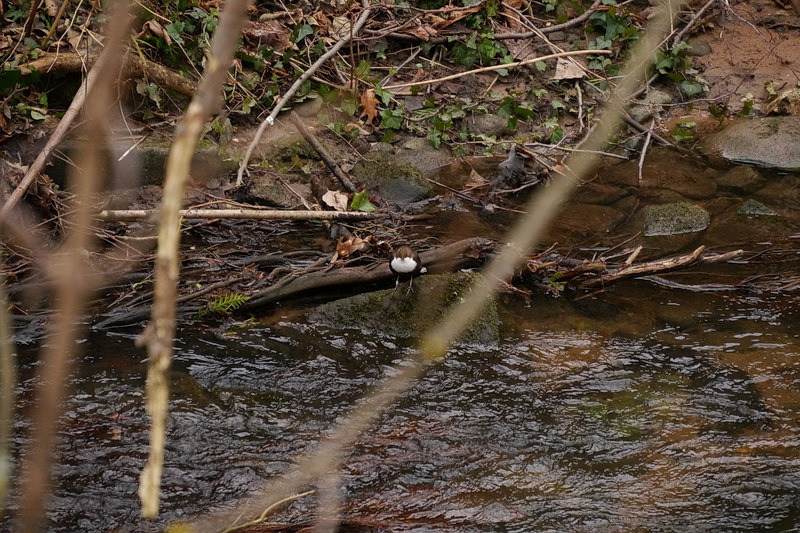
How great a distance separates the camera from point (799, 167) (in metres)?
6.86

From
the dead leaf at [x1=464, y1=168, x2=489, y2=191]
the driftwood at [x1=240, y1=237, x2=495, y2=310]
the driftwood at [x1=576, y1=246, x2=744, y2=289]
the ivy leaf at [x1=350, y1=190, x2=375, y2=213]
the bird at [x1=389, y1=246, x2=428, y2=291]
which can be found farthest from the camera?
the dead leaf at [x1=464, y1=168, x2=489, y2=191]

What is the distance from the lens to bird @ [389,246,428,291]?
4.76 metres

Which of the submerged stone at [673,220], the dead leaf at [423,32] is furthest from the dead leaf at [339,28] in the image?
the submerged stone at [673,220]

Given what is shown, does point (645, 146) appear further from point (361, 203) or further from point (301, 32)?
point (301, 32)

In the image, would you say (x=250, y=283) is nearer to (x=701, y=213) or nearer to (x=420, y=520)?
(x=420, y=520)

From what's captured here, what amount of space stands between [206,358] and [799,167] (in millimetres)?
5273

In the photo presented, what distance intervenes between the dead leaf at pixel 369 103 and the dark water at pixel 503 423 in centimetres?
284

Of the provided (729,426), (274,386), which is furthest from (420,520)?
(729,426)

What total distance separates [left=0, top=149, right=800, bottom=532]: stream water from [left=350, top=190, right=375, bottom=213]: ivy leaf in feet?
4.08

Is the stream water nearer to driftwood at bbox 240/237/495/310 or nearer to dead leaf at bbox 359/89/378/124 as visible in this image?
driftwood at bbox 240/237/495/310

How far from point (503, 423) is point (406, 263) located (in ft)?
4.13

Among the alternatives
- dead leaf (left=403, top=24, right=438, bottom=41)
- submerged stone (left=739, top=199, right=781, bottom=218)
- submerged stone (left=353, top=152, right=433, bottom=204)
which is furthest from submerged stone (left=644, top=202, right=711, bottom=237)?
dead leaf (left=403, top=24, right=438, bottom=41)

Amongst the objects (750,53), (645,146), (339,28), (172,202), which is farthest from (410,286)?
(750,53)

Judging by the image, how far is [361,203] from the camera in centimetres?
586
